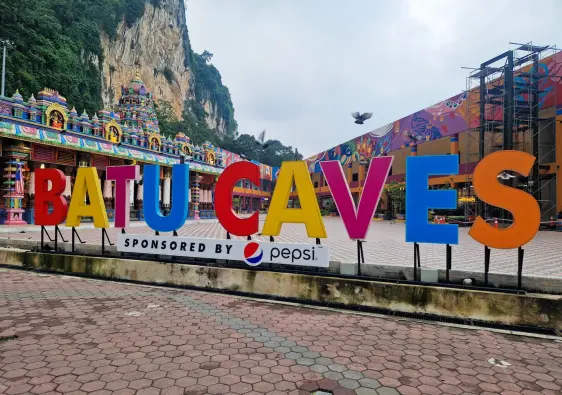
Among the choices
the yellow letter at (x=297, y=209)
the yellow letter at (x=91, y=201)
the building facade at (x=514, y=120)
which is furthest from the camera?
Answer: the building facade at (x=514, y=120)

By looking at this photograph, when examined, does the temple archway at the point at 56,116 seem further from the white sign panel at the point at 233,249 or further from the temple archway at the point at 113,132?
the white sign panel at the point at 233,249

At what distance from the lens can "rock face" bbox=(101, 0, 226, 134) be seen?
45.4m

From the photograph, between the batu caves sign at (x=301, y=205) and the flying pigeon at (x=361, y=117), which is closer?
the batu caves sign at (x=301, y=205)

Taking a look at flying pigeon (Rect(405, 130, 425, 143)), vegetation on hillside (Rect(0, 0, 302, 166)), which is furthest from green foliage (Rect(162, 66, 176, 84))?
flying pigeon (Rect(405, 130, 425, 143))

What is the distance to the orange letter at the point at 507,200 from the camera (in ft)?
15.4

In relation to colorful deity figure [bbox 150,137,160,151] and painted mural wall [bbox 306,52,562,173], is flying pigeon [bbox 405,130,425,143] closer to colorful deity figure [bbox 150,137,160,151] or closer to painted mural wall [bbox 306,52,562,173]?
painted mural wall [bbox 306,52,562,173]

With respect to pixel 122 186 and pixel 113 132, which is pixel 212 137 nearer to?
pixel 113 132

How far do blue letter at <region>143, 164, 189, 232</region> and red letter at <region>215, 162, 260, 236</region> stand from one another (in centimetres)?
83

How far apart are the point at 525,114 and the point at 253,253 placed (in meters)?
24.7

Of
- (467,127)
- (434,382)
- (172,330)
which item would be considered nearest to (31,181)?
(172,330)

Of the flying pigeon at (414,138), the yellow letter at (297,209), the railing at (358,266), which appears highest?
the flying pigeon at (414,138)

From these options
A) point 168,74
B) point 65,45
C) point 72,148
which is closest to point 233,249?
point 72,148

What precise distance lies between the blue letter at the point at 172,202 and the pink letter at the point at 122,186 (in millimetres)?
362

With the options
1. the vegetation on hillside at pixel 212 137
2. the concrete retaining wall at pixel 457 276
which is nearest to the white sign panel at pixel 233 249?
the concrete retaining wall at pixel 457 276
